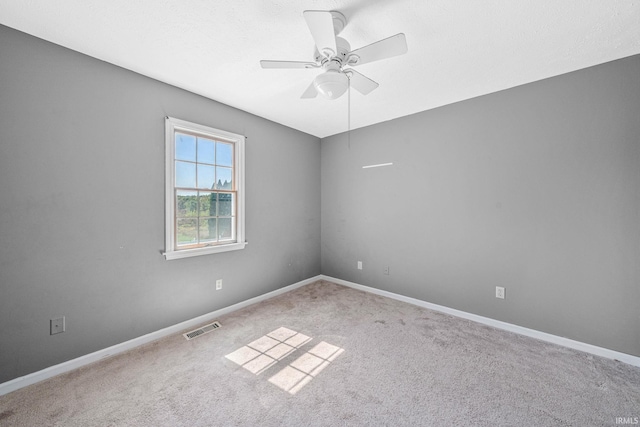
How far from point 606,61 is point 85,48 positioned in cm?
441

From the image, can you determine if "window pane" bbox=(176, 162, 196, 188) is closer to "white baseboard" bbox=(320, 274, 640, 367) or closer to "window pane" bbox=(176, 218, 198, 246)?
"window pane" bbox=(176, 218, 198, 246)

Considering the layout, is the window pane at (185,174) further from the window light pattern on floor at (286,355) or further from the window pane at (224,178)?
the window light pattern on floor at (286,355)

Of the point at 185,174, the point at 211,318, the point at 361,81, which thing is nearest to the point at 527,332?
the point at 361,81

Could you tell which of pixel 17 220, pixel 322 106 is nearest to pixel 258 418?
pixel 17 220

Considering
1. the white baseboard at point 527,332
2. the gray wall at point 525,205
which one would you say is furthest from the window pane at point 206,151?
the white baseboard at point 527,332

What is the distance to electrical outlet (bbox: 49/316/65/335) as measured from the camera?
194 centimetres

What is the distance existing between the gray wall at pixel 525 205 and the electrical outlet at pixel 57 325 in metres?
3.41

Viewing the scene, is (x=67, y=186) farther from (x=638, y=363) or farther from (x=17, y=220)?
(x=638, y=363)

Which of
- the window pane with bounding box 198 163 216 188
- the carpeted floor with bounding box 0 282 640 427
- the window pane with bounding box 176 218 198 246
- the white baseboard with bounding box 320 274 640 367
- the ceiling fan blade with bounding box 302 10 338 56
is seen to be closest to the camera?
the ceiling fan blade with bounding box 302 10 338 56

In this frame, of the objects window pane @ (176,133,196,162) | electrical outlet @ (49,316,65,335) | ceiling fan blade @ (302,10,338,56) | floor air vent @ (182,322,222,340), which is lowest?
floor air vent @ (182,322,222,340)

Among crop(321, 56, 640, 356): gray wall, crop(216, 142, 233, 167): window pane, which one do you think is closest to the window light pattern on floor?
crop(321, 56, 640, 356): gray wall

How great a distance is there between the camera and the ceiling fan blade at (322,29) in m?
1.29

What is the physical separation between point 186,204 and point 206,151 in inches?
27.0

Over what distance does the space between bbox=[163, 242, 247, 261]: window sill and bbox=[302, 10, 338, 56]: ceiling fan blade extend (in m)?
2.30
